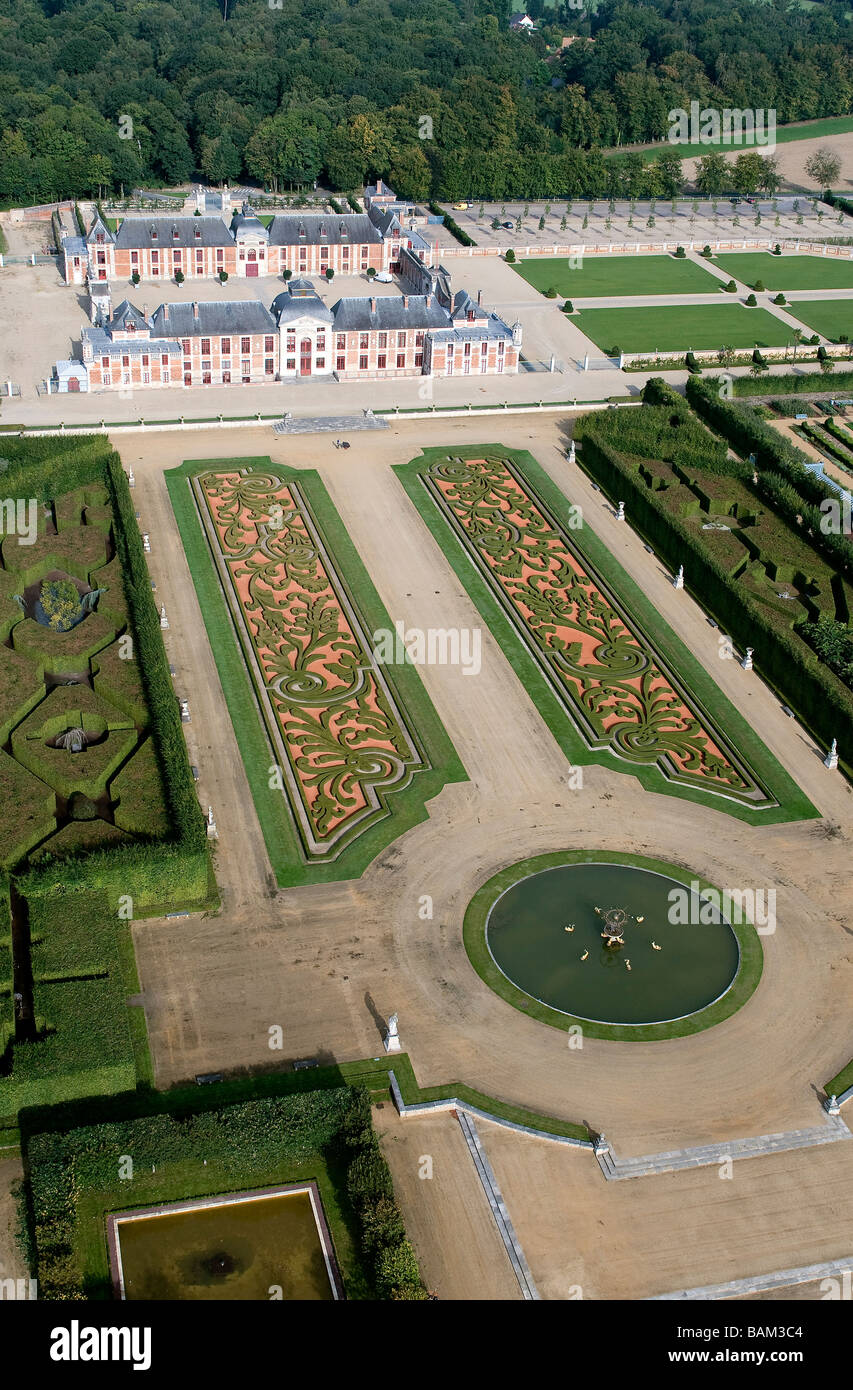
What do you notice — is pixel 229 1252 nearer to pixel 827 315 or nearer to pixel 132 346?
pixel 132 346

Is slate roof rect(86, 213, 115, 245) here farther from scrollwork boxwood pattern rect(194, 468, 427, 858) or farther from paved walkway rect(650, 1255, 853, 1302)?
paved walkway rect(650, 1255, 853, 1302)

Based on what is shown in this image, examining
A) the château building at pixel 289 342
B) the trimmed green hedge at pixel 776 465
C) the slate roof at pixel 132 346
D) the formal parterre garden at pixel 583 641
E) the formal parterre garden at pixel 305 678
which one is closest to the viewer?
the formal parterre garden at pixel 305 678

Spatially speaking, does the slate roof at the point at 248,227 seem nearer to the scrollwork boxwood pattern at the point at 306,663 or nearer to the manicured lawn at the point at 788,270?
the manicured lawn at the point at 788,270

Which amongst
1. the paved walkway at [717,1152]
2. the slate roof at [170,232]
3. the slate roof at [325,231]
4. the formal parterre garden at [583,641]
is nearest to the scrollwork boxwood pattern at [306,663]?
the formal parterre garden at [583,641]

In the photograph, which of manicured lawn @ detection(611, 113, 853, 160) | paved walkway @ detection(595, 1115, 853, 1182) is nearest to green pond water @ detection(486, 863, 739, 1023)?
paved walkway @ detection(595, 1115, 853, 1182)

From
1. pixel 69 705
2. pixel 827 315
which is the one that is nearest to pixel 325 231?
pixel 827 315

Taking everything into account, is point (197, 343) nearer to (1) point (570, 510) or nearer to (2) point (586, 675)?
(1) point (570, 510)

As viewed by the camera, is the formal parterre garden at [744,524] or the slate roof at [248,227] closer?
the formal parterre garden at [744,524]
